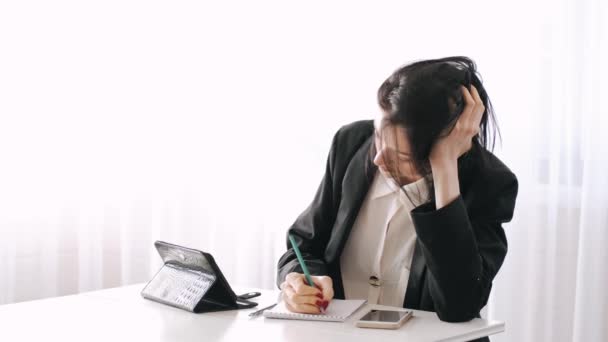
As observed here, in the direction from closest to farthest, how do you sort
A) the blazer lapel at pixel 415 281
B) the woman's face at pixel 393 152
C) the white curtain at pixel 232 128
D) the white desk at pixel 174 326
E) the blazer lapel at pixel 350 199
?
1. the white desk at pixel 174 326
2. the woman's face at pixel 393 152
3. the blazer lapel at pixel 415 281
4. the blazer lapel at pixel 350 199
5. the white curtain at pixel 232 128

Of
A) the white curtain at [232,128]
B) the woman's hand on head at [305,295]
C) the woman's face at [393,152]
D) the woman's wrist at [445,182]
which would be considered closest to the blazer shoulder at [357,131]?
the woman's face at [393,152]

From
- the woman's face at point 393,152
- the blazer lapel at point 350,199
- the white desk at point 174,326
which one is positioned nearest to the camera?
the white desk at point 174,326

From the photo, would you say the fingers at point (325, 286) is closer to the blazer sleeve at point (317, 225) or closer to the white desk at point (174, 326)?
the white desk at point (174, 326)

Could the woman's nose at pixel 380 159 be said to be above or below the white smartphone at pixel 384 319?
above

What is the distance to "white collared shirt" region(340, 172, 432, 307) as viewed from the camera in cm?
188

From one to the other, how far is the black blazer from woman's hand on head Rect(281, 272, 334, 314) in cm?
21

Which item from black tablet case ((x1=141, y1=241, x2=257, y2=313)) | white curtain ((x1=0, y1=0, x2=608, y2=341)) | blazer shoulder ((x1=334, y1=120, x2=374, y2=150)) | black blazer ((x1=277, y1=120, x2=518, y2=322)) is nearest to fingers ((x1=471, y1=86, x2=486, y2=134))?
black blazer ((x1=277, y1=120, x2=518, y2=322))

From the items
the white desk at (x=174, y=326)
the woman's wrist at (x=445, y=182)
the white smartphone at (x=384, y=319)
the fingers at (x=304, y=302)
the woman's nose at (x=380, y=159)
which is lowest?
the white desk at (x=174, y=326)

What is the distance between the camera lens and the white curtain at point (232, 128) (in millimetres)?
2541

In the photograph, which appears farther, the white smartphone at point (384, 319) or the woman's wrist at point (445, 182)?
the woman's wrist at point (445, 182)

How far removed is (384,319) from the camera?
60.6 inches

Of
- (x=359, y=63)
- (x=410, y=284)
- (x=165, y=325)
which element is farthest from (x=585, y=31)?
(x=165, y=325)

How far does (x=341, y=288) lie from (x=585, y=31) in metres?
1.15

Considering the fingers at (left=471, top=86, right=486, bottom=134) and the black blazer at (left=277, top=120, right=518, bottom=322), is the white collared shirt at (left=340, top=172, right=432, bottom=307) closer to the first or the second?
the black blazer at (left=277, top=120, right=518, bottom=322)
